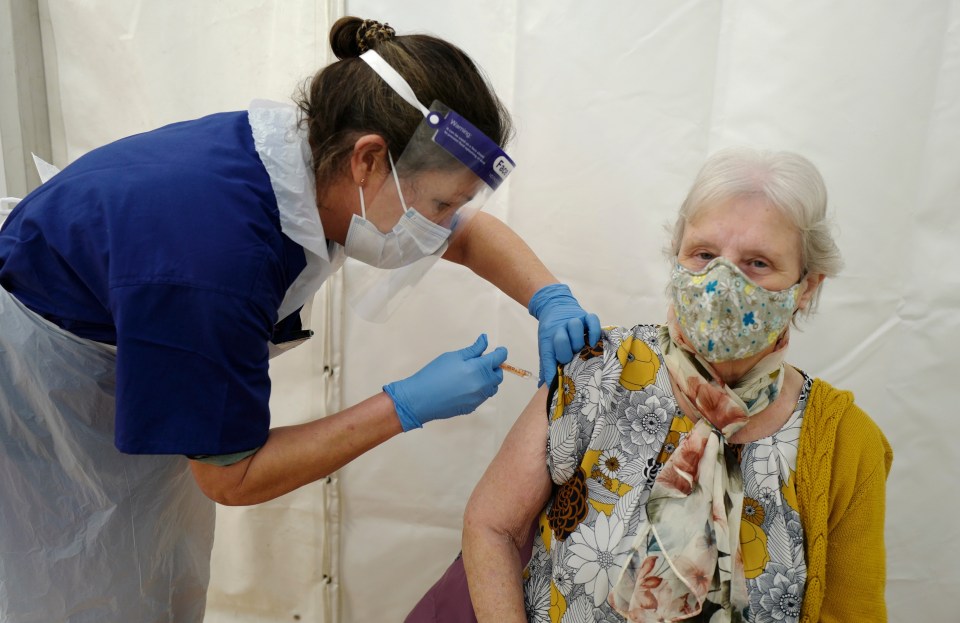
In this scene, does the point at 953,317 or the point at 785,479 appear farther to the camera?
the point at 953,317

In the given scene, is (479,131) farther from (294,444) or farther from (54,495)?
(54,495)

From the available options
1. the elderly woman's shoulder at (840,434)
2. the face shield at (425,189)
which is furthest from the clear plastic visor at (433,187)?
the elderly woman's shoulder at (840,434)

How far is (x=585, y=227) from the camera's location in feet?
5.97

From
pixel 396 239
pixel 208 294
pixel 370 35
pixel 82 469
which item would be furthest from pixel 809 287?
pixel 82 469

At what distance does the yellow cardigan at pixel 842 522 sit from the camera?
1190 millimetres

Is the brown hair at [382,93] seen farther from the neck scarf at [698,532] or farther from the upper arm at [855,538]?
the upper arm at [855,538]

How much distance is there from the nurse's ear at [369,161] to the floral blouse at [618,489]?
0.50m

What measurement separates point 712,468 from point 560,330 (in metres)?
0.37

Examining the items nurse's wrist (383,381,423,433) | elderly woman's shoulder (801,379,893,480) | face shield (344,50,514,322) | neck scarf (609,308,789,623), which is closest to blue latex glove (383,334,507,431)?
nurse's wrist (383,381,423,433)

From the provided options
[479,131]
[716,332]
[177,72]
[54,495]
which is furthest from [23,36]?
[716,332]

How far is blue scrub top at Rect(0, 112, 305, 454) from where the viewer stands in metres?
1.03

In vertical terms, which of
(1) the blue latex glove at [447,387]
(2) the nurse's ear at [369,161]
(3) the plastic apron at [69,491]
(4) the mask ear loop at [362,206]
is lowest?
(3) the plastic apron at [69,491]

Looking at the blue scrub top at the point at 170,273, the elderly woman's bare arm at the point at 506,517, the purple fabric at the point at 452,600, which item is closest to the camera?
the blue scrub top at the point at 170,273

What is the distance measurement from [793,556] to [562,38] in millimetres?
1235
